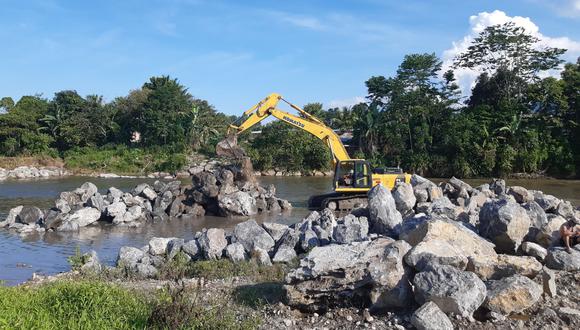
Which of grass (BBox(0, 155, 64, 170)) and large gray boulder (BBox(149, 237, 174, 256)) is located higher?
grass (BBox(0, 155, 64, 170))

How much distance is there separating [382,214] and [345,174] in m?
8.03

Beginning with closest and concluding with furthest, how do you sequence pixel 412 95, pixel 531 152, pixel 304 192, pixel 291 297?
pixel 291 297 < pixel 304 192 < pixel 531 152 < pixel 412 95

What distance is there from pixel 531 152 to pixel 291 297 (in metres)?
40.9

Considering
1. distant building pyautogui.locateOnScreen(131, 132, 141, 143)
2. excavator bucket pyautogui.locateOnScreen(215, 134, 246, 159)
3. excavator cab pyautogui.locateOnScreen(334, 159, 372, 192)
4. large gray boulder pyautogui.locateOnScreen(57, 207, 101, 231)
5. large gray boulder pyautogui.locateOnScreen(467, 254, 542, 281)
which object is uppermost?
distant building pyautogui.locateOnScreen(131, 132, 141, 143)

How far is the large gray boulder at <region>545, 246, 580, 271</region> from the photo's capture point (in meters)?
8.01

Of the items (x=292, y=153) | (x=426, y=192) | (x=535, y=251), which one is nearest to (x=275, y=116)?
(x=426, y=192)

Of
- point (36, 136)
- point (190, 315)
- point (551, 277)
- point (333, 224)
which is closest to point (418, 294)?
point (551, 277)

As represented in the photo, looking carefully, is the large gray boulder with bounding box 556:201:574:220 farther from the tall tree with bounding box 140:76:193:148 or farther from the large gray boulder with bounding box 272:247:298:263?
the tall tree with bounding box 140:76:193:148

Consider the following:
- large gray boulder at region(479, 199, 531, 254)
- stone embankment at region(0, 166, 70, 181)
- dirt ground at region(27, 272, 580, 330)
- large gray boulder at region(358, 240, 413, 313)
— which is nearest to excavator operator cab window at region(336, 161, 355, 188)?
large gray boulder at region(479, 199, 531, 254)

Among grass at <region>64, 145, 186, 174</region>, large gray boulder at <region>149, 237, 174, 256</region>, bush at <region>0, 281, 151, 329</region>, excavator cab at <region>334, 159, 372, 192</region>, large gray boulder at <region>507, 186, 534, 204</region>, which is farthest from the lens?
grass at <region>64, 145, 186, 174</region>

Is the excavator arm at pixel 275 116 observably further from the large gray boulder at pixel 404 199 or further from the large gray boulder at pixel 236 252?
the large gray boulder at pixel 236 252

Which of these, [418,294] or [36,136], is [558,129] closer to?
[418,294]

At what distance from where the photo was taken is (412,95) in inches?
1914

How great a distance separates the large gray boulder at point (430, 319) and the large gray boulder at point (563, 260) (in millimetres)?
3298
